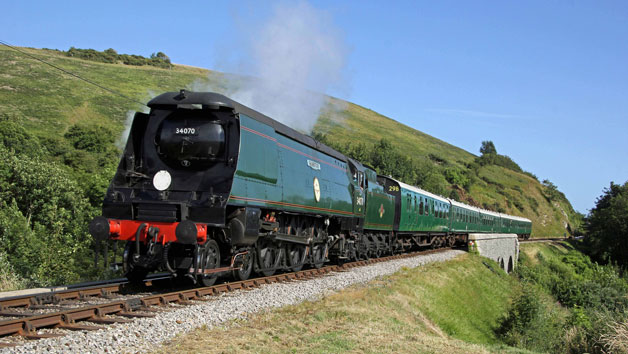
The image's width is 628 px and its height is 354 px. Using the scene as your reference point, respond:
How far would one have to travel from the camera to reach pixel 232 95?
2523 centimetres

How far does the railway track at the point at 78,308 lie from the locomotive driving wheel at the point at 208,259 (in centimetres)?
30

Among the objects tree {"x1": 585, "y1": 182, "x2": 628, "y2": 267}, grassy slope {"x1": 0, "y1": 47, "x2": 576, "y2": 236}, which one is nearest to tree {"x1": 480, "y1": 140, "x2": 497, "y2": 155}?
grassy slope {"x1": 0, "y1": 47, "x2": 576, "y2": 236}

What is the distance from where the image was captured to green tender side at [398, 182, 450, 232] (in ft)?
89.3

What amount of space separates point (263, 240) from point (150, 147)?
3571mm

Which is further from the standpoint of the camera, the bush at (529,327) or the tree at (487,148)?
the tree at (487,148)

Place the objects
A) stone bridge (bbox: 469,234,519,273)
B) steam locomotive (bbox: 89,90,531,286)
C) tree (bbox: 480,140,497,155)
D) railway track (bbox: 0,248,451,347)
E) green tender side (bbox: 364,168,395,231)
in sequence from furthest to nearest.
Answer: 1. tree (bbox: 480,140,497,155)
2. stone bridge (bbox: 469,234,519,273)
3. green tender side (bbox: 364,168,395,231)
4. steam locomotive (bbox: 89,90,531,286)
5. railway track (bbox: 0,248,451,347)

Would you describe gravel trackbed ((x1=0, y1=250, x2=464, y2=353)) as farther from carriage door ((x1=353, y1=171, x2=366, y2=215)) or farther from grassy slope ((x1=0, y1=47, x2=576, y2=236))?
grassy slope ((x1=0, y1=47, x2=576, y2=236))

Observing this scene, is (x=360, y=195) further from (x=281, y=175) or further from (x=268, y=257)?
(x=281, y=175)

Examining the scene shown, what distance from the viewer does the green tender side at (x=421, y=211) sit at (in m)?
27.2

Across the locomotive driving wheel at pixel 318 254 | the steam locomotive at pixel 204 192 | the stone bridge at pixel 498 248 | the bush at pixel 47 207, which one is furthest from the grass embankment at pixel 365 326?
the stone bridge at pixel 498 248

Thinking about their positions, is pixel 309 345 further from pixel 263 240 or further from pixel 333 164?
pixel 333 164

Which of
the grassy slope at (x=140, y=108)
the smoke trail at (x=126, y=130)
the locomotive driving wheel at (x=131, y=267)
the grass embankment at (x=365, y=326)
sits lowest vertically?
the grass embankment at (x=365, y=326)

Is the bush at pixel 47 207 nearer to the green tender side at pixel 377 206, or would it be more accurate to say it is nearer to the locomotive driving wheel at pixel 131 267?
the green tender side at pixel 377 206

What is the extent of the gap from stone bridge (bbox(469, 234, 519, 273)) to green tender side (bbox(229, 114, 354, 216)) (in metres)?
22.6
